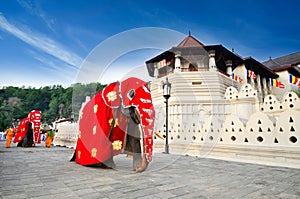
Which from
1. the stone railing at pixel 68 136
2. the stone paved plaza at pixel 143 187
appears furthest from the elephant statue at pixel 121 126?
the stone railing at pixel 68 136

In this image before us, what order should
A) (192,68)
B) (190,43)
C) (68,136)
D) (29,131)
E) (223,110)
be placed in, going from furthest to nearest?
(190,43) → (192,68) → (223,110) → (68,136) → (29,131)

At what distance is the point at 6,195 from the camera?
2.37 metres

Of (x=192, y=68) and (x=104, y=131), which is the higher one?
(x=192, y=68)

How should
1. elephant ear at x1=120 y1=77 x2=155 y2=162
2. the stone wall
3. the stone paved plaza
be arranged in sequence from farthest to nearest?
the stone wall < elephant ear at x1=120 y1=77 x2=155 y2=162 < the stone paved plaza

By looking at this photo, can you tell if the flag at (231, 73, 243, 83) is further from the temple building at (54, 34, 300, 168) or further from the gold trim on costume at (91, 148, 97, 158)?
the gold trim on costume at (91, 148, 97, 158)

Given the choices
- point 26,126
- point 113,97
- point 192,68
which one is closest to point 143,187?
point 113,97

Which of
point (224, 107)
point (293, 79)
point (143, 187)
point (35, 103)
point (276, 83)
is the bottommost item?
point (143, 187)

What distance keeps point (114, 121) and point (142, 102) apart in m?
0.77

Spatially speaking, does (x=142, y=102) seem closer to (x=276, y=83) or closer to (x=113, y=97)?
(x=113, y=97)

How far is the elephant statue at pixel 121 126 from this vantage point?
4168mm

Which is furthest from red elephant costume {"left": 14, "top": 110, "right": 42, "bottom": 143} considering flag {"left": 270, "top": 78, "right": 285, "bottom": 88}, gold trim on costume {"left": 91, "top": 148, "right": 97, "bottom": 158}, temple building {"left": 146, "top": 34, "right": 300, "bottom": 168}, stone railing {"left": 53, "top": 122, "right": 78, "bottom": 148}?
flag {"left": 270, "top": 78, "right": 285, "bottom": 88}

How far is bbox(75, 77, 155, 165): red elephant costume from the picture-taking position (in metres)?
4.18

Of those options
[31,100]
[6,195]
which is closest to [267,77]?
[6,195]

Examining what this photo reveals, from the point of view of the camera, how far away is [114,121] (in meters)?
4.39
